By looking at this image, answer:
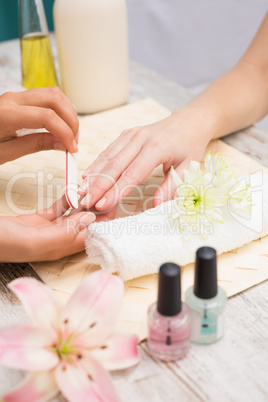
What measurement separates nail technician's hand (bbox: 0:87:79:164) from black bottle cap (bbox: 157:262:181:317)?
13.5 inches

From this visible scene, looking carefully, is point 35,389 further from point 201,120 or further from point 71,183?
point 201,120

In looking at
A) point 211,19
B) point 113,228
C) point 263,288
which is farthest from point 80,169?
point 211,19

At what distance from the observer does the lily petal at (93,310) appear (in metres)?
0.48

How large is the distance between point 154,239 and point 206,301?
12 centimetres

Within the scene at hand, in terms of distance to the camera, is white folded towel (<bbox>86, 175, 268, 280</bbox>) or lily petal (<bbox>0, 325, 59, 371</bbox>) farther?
white folded towel (<bbox>86, 175, 268, 280</bbox>)

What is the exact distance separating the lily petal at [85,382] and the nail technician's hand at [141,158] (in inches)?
10.7

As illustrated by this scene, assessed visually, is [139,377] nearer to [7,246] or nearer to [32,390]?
[32,390]

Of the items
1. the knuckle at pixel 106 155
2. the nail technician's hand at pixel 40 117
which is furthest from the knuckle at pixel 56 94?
the knuckle at pixel 106 155

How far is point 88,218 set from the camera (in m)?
0.65

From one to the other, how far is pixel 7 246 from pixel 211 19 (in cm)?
152

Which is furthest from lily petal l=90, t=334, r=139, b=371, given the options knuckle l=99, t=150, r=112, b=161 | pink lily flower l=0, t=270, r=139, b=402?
Result: knuckle l=99, t=150, r=112, b=161

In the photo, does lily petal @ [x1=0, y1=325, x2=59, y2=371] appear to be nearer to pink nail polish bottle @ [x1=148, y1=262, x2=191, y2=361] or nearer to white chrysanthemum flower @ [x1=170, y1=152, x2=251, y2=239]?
pink nail polish bottle @ [x1=148, y1=262, x2=191, y2=361]

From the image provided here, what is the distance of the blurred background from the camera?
173 centimetres

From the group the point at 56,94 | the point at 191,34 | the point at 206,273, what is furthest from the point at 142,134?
the point at 191,34
